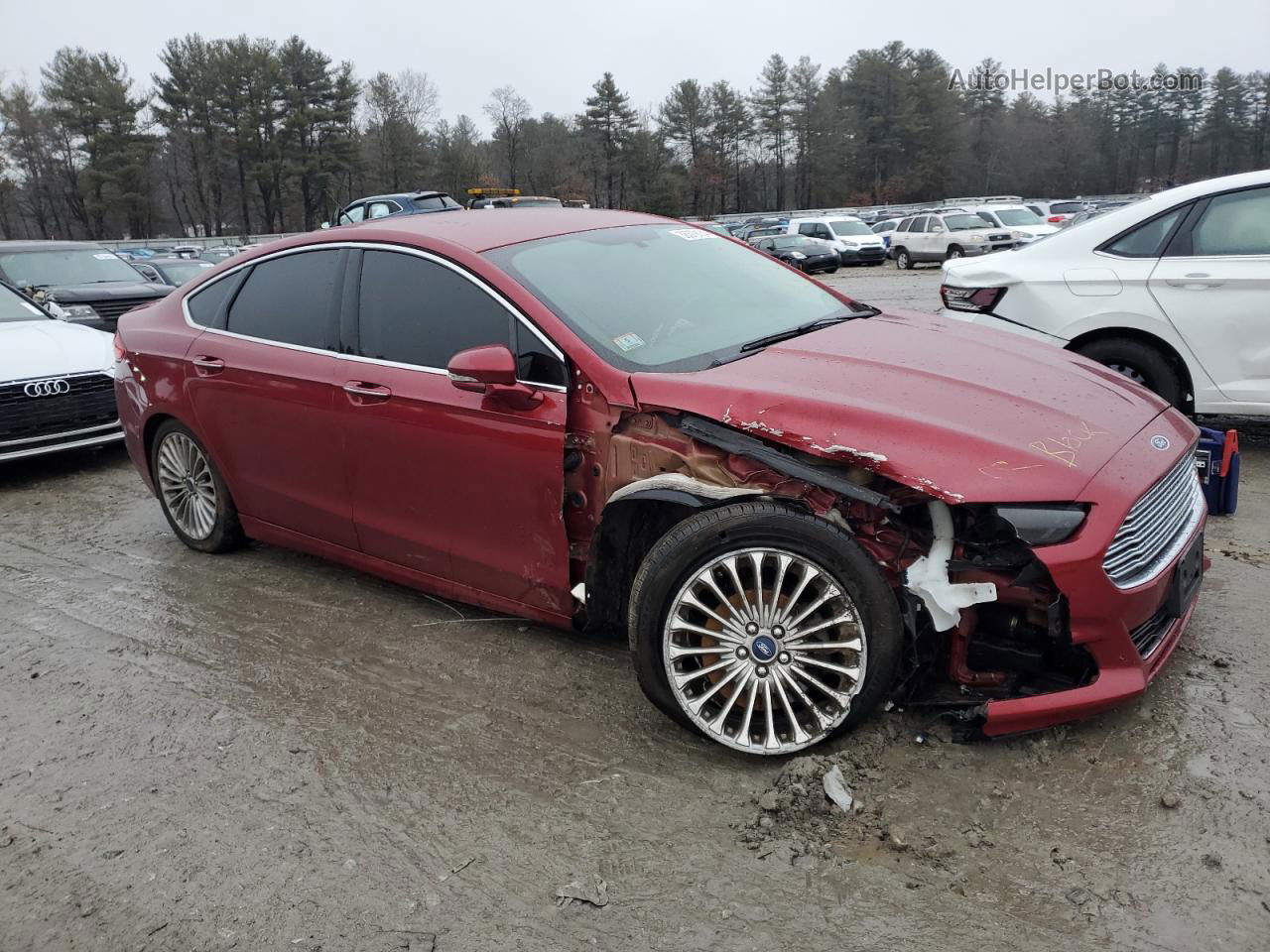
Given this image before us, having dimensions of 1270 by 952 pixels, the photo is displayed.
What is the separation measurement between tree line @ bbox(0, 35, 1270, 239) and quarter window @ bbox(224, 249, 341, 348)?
6514cm

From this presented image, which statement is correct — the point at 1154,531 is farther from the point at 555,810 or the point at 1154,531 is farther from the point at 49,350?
the point at 49,350

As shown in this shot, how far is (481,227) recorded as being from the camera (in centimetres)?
406

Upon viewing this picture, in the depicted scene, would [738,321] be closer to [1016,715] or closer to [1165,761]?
[1016,715]

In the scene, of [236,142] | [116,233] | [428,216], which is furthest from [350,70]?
[428,216]

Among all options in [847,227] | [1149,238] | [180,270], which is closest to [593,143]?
[847,227]

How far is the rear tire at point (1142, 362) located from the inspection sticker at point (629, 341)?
11.2 feet

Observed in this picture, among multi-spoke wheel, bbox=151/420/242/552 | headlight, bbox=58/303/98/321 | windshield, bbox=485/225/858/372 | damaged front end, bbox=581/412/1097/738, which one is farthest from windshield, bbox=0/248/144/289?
damaged front end, bbox=581/412/1097/738

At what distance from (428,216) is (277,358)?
0.95m

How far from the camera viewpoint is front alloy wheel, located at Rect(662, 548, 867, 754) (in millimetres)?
2891

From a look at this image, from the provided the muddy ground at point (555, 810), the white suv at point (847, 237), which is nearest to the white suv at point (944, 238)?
the white suv at point (847, 237)

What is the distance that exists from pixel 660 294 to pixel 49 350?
229 inches

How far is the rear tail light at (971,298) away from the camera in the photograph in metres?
6.14

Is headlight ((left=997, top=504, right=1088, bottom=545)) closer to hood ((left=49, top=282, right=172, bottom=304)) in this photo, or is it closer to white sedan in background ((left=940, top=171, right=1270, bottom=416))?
white sedan in background ((left=940, top=171, right=1270, bottom=416))

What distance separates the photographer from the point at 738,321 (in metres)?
3.79
